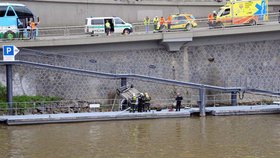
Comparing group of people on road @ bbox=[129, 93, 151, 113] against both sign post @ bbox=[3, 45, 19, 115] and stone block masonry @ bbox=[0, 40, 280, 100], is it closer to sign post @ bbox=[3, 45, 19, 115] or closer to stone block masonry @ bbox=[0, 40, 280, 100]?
stone block masonry @ bbox=[0, 40, 280, 100]

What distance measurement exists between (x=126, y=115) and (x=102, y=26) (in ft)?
31.0

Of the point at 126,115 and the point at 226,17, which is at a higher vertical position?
Answer: the point at 226,17

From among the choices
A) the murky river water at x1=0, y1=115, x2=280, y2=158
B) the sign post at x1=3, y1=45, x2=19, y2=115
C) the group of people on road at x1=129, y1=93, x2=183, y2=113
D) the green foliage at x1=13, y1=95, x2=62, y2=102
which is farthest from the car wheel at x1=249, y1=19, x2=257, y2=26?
the sign post at x1=3, y1=45, x2=19, y2=115

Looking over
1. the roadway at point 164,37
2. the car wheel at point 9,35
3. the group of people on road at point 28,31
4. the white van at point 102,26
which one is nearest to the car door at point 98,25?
the white van at point 102,26

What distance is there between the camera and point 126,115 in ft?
104

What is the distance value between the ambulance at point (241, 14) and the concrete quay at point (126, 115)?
6.87 meters

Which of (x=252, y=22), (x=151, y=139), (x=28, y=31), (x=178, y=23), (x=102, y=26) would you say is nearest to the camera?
(x=151, y=139)

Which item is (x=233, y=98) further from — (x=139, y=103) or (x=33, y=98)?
(x=33, y=98)

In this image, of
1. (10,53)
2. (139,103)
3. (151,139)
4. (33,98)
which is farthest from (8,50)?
(151,139)

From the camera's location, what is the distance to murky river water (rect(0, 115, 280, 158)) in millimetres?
23078

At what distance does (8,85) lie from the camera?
32.7 meters

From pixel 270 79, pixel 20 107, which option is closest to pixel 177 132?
pixel 20 107

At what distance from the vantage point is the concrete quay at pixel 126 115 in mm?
30500

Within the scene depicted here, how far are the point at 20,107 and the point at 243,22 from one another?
1575 cm
